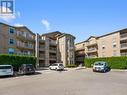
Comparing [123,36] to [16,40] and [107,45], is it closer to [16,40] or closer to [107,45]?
[107,45]

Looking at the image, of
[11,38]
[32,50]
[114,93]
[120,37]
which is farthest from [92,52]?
[114,93]

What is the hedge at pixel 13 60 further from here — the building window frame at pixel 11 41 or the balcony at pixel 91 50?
the balcony at pixel 91 50

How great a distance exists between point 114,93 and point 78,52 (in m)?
73.9

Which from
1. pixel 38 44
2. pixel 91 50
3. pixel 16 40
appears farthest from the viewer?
pixel 91 50

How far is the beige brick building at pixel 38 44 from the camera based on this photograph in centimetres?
5553

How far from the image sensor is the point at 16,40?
194 ft

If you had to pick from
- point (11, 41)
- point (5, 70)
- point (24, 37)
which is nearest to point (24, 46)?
point (24, 37)

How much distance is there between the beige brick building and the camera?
182 ft

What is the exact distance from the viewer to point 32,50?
6788 centimetres

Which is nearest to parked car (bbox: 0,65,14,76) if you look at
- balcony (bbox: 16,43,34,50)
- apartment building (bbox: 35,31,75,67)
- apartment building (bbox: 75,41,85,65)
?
balcony (bbox: 16,43,34,50)

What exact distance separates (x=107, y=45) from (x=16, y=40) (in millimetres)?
28588

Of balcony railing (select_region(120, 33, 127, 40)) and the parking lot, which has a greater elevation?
balcony railing (select_region(120, 33, 127, 40))

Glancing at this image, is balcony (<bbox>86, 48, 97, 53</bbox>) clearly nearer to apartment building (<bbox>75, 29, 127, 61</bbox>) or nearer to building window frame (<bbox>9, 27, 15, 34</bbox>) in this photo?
apartment building (<bbox>75, 29, 127, 61</bbox>)

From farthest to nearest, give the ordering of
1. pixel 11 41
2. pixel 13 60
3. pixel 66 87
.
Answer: pixel 11 41 < pixel 13 60 < pixel 66 87
